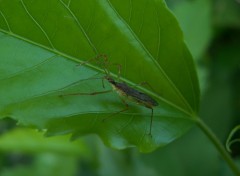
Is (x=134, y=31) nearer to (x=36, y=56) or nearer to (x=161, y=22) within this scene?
(x=161, y=22)

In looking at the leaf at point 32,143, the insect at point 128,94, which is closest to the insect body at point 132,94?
the insect at point 128,94

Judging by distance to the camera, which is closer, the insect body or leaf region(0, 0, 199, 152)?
leaf region(0, 0, 199, 152)

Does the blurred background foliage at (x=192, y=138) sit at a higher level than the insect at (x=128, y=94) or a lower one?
lower

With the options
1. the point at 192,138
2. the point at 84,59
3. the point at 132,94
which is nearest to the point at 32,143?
the point at 192,138

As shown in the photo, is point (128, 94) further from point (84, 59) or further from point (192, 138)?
point (192, 138)

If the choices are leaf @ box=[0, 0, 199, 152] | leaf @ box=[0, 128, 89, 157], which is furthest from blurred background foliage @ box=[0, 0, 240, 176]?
leaf @ box=[0, 0, 199, 152]

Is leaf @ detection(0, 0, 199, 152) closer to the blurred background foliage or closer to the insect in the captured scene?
the insect

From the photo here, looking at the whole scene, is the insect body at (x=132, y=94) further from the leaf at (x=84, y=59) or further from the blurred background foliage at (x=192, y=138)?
the blurred background foliage at (x=192, y=138)
